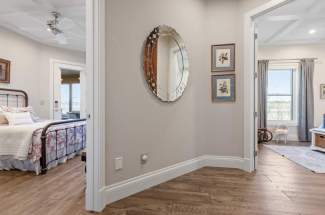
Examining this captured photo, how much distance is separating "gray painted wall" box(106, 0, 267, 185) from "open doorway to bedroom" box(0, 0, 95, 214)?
38cm

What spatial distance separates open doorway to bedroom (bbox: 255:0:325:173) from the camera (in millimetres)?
5625

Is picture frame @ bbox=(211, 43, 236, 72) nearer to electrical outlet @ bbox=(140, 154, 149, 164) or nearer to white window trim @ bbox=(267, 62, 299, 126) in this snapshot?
electrical outlet @ bbox=(140, 154, 149, 164)

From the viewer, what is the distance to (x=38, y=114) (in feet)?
17.9

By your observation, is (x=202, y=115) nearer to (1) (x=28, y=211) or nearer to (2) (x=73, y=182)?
(2) (x=73, y=182)

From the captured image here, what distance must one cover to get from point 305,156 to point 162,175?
3.21 m

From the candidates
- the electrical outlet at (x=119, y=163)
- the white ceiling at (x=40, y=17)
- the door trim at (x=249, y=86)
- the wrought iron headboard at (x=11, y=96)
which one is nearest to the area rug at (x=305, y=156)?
the door trim at (x=249, y=86)

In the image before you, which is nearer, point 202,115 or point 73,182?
point 73,182

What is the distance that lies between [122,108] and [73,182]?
1.34 meters

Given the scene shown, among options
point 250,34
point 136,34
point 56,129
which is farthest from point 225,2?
point 56,129

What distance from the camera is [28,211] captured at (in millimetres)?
2055

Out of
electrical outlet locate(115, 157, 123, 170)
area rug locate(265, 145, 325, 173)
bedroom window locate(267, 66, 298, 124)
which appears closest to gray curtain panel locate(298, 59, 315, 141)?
bedroom window locate(267, 66, 298, 124)

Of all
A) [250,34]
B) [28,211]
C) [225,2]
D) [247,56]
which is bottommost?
[28,211]

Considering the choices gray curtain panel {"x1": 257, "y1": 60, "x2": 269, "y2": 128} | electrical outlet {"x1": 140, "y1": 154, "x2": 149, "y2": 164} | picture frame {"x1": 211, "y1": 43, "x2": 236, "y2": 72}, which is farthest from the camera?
gray curtain panel {"x1": 257, "y1": 60, "x2": 269, "y2": 128}

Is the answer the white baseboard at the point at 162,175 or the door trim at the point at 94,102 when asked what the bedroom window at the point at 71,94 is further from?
the door trim at the point at 94,102
